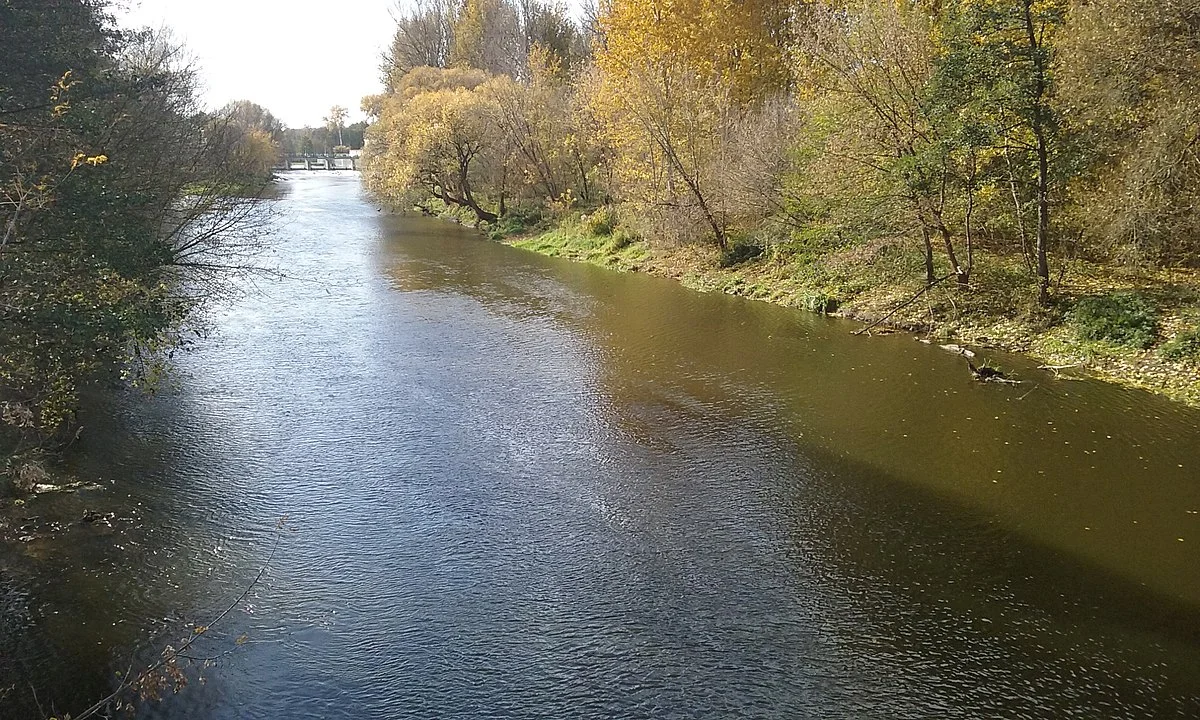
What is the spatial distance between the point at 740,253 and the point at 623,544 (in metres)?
19.3

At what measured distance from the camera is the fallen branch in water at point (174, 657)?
6.00 meters

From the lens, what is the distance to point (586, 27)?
5731 cm

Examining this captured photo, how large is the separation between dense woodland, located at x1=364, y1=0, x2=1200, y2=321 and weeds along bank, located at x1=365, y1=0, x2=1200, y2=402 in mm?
56

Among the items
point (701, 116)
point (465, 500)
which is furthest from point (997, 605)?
point (701, 116)

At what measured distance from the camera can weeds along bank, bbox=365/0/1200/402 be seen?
615 inches

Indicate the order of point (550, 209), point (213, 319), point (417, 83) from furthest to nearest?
point (417, 83), point (550, 209), point (213, 319)

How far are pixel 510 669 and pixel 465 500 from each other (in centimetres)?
376

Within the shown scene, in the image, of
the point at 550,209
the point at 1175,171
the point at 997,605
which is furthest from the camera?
the point at 550,209

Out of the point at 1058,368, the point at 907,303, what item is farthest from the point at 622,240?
the point at 1058,368

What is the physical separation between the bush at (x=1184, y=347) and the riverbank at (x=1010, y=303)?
0.05ft

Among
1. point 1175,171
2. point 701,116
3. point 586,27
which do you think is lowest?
Result: point 1175,171

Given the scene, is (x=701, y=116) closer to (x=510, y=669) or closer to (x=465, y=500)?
(x=465, y=500)

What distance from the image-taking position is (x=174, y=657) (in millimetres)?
6496

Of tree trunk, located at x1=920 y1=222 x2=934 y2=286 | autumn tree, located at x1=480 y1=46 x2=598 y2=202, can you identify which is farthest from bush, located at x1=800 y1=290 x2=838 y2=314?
autumn tree, located at x1=480 y1=46 x2=598 y2=202
